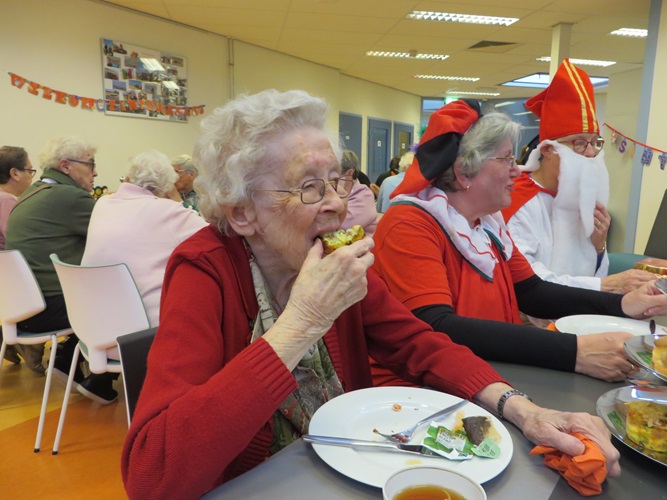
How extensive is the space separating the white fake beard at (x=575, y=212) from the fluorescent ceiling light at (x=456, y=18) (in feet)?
13.6

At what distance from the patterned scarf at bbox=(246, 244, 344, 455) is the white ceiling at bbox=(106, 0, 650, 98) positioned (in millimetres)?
4971

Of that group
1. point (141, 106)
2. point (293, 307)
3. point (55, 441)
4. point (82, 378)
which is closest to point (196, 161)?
point (293, 307)

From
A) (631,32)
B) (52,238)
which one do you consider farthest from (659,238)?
(631,32)

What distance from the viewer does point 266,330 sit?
107 centimetres

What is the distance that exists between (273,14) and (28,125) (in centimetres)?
289

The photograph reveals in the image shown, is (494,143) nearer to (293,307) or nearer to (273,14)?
(293,307)

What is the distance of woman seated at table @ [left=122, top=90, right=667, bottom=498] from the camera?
778 millimetres

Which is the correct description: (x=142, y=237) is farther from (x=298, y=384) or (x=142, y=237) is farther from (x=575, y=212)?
(x=575, y=212)

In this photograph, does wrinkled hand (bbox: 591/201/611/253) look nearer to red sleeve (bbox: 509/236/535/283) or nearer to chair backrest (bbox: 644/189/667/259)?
red sleeve (bbox: 509/236/535/283)

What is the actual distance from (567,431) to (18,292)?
2.75 metres

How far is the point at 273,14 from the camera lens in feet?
18.6

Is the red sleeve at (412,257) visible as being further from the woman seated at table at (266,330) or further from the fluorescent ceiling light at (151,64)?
the fluorescent ceiling light at (151,64)

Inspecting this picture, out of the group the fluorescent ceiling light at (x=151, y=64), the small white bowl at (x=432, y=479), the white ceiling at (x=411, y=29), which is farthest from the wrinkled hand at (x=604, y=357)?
the fluorescent ceiling light at (x=151, y=64)

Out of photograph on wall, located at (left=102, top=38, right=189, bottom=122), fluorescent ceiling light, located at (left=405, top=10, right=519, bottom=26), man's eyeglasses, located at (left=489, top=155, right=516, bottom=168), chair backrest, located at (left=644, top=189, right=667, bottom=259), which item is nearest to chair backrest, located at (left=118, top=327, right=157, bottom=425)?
man's eyeglasses, located at (left=489, top=155, right=516, bottom=168)
